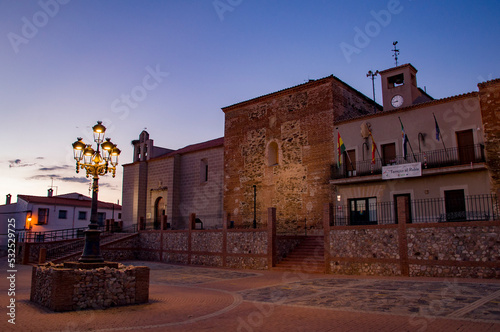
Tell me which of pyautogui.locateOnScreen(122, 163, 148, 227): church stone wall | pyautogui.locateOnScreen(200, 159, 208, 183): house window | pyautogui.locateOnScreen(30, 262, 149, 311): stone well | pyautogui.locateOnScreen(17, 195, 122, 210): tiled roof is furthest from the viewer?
pyautogui.locateOnScreen(17, 195, 122, 210): tiled roof

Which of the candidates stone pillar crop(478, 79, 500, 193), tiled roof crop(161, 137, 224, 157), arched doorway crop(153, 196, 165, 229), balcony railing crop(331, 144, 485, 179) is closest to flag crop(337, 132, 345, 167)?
balcony railing crop(331, 144, 485, 179)

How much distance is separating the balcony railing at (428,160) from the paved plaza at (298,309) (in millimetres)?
6690

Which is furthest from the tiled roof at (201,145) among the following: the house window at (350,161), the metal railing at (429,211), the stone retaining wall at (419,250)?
the stone retaining wall at (419,250)

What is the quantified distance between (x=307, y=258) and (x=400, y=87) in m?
11.0

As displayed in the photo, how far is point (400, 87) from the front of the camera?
2208 cm

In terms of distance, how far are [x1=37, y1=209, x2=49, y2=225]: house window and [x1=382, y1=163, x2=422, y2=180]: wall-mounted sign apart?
33.7 metres

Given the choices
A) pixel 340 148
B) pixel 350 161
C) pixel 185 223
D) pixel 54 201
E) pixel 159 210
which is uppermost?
pixel 340 148

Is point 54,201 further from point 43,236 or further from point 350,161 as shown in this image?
point 350,161

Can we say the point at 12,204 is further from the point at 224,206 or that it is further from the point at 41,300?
the point at 41,300

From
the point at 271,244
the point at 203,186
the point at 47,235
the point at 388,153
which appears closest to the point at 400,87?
the point at 388,153

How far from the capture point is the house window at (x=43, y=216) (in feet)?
127

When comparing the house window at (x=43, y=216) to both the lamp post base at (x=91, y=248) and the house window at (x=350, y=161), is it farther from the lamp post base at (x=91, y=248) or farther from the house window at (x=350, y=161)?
the lamp post base at (x=91, y=248)

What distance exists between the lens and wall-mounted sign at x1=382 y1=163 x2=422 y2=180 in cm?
1855

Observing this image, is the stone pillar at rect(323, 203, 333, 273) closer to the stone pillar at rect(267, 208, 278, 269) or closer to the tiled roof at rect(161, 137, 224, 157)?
the stone pillar at rect(267, 208, 278, 269)
